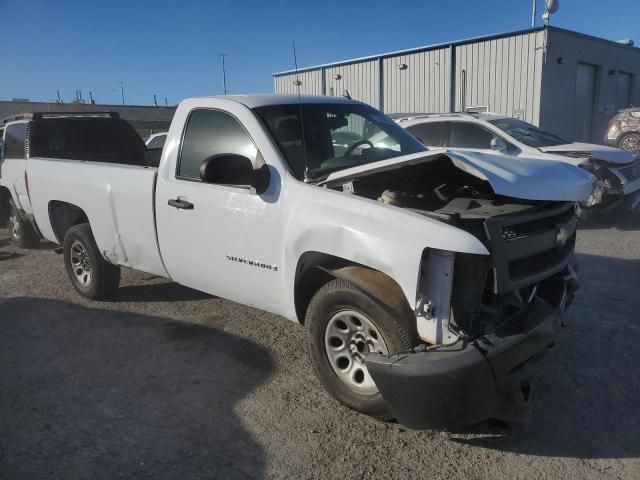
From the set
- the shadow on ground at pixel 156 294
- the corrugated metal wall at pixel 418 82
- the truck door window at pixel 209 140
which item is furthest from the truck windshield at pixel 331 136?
the corrugated metal wall at pixel 418 82

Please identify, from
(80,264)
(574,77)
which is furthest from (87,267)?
(574,77)

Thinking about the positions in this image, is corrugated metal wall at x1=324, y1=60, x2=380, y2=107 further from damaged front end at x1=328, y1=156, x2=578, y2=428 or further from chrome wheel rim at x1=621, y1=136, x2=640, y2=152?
damaged front end at x1=328, y1=156, x2=578, y2=428

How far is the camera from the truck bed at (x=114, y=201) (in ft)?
15.2

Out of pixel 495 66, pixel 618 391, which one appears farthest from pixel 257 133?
pixel 495 66

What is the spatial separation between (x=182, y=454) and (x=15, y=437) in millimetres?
1059

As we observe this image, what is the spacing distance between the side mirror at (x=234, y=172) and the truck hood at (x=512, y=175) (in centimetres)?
44

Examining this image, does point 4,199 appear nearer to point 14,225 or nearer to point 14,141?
point 14,225

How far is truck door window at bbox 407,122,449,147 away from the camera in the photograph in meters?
9.59

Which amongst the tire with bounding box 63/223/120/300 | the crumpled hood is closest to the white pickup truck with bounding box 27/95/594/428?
the tire with bounding box 63/223/120/300

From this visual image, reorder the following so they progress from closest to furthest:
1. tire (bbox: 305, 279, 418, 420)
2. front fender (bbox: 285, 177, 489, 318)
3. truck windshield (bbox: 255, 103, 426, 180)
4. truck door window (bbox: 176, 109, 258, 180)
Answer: front fender (bbox: 285, 177, 489, 318)
tire (bbox: 305, 279, 418, 420)
truck windshield (bbox: 255, 103, 426, 180)
truck door window (bbox: 176, 109, 258, 180)

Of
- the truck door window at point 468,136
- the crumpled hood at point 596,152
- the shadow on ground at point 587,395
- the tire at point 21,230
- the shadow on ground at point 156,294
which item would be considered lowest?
the shadow on ground at point 156,294

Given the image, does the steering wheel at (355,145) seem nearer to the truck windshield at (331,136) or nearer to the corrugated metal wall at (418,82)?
the truck windshield at (331,136)

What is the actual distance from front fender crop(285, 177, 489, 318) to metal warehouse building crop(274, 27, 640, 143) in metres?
15.0

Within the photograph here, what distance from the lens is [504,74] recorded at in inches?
727
